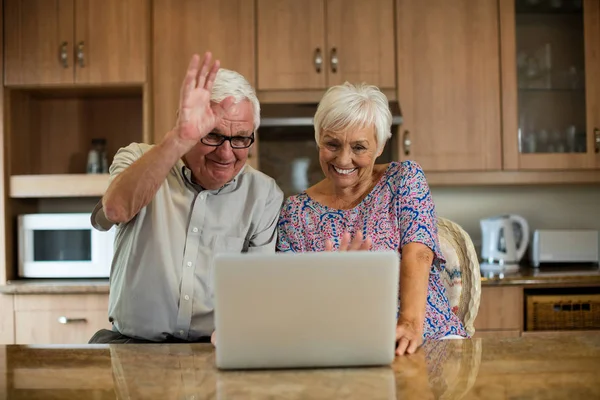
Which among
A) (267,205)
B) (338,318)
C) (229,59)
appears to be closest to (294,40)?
(229,59)

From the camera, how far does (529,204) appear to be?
3557 millimetres

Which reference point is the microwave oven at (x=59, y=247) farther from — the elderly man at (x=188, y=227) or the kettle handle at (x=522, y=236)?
the kettle handle at (x=522, y=236)

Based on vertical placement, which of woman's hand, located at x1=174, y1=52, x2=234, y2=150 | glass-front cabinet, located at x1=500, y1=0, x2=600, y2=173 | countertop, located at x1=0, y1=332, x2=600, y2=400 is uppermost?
glass-front cabinet, located at x1=500, y1=0, x2=600, y2=173

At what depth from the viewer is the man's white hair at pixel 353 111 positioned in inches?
67.8

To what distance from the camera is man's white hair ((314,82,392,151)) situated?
5.65ft

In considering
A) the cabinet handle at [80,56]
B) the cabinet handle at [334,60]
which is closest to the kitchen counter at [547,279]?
the cabinet handle at [334,60]

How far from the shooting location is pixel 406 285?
1530 mm

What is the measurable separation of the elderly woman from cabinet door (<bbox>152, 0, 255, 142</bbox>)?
1511 millimetres

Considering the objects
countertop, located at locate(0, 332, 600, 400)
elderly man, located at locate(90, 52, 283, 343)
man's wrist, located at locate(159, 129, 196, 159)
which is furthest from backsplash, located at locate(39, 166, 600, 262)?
countertop, located at locate(0, 332, 600, 400)

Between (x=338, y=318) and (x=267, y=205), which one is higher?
(x=267, y=205)

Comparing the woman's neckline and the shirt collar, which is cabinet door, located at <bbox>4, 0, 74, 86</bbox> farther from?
the woman's neckline

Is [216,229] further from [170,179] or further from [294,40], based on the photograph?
[294,40]

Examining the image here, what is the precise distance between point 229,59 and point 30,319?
1435mm

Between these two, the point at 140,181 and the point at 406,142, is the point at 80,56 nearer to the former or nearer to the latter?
the point at 406,142
